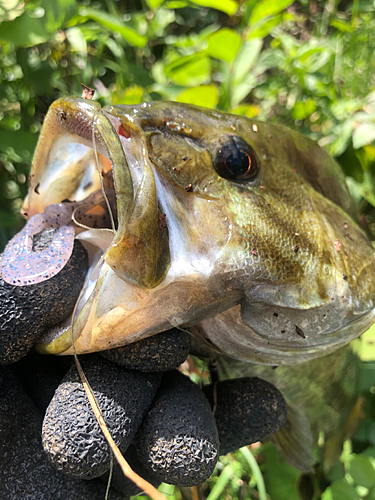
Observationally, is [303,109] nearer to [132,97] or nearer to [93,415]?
[132,97]

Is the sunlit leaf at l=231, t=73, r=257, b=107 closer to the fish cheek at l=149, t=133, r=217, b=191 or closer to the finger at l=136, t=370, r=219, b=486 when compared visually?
the fish cheek at l=149, t=133, r=217, b=191

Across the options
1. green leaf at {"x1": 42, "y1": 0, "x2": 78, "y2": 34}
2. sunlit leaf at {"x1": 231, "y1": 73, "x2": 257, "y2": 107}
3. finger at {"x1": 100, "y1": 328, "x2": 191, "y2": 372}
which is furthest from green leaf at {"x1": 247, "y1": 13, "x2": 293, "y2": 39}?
finger at {"x1": 100, "y1": 328, "x2": 191, "y2": 372}

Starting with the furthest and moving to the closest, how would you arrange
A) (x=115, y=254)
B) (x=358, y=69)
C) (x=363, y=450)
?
(x=358, y=69)
(x=363, y=450)
(x=115, y=254)

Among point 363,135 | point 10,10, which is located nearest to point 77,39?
point 10,10

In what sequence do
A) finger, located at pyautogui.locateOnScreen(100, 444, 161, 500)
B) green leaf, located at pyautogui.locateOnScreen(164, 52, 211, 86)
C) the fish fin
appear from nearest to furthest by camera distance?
finger, located at pyautogui.locateOnScreen(100, 444, 161, 500) → the fish fin → green leaf, located at pyautogui.locateOnScreen(164, 52, 211, 86)

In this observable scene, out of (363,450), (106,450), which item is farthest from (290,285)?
(363,450)

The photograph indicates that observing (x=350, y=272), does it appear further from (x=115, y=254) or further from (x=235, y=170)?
(x=115, y=254)
